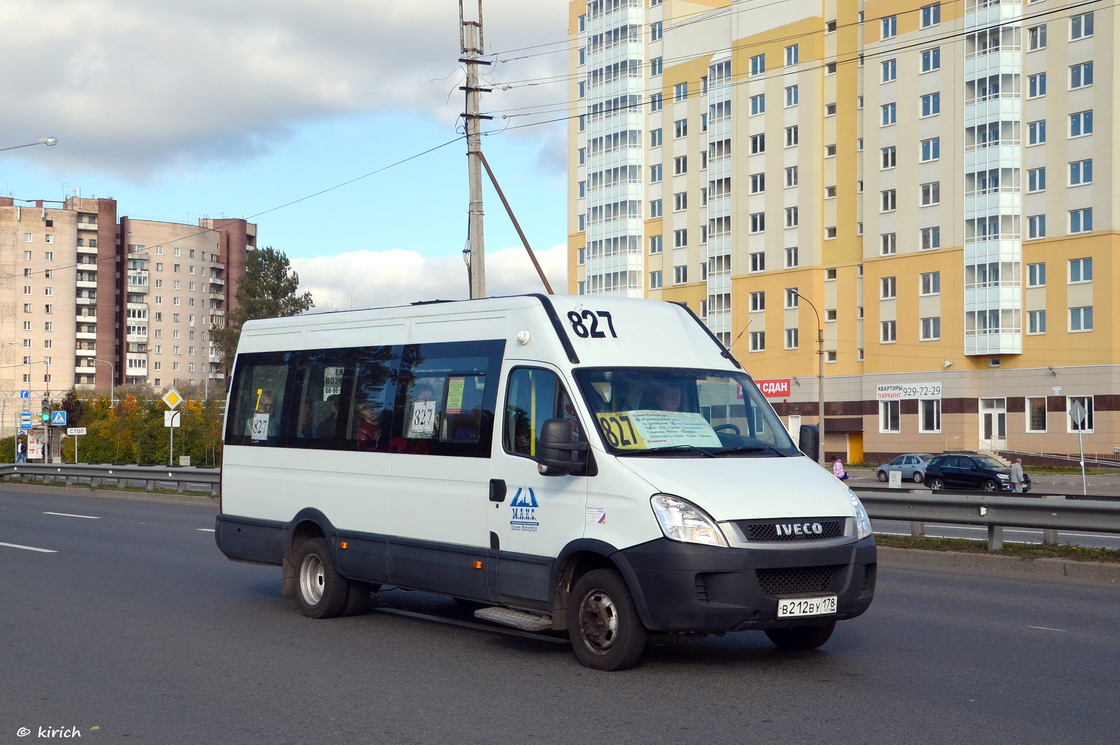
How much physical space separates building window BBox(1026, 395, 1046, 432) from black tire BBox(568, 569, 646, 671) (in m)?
59.6

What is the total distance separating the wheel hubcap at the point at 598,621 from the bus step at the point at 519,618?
301 millimetres

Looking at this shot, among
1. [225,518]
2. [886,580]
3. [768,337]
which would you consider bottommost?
[886,580]

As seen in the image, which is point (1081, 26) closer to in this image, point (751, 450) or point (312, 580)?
point (312, 580)

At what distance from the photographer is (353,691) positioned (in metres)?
7.41

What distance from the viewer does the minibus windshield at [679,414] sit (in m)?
8.05

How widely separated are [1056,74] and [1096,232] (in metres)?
8.50

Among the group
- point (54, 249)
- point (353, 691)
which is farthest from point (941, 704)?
point (54, 249)

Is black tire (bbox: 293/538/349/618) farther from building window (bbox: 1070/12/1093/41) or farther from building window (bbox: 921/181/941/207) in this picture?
building window (bbox: 921/181/941/207)

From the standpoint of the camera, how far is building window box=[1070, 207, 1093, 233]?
2429 inches

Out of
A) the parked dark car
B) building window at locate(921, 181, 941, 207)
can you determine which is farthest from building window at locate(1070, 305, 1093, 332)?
the parked dark car

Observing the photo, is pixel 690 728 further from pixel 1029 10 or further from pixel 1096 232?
pixel 1029 10

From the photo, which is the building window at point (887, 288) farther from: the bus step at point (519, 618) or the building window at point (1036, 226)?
the bus step at point (519, 618)

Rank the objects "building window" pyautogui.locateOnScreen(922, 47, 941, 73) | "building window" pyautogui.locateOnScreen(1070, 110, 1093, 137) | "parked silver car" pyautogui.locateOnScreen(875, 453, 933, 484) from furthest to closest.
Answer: "building window" pyautogui.locateOnScreen(922, 47, 941, 73)
"building window" pyautogui.locateOnScreen(1070, 110, 1093, 137)
"parked silver car" pyautogui.locateOnScreen(875, 453, 933, 484)

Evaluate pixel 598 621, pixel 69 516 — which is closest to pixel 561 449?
pixel 598 621
